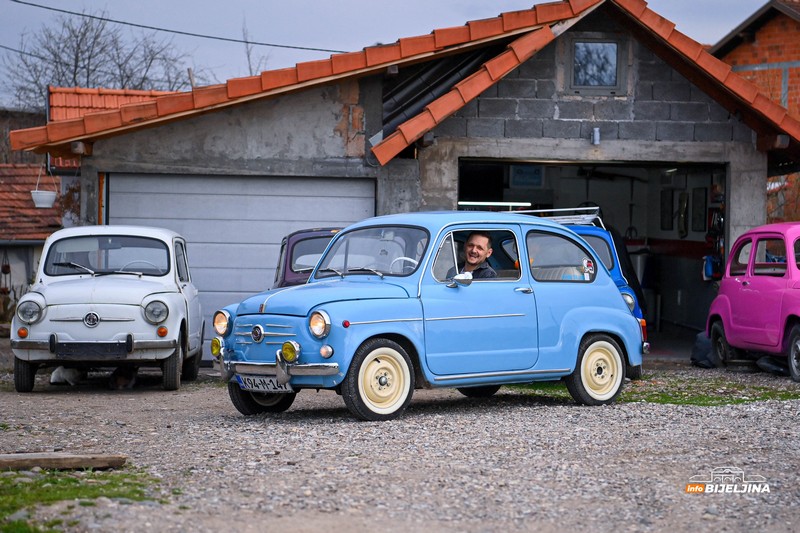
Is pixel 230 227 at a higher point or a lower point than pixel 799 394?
higher

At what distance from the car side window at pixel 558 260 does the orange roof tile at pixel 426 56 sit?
4828mm

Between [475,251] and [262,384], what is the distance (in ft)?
7.13

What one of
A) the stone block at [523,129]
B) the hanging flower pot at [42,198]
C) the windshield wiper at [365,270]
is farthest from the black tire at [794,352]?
the hanging flower pot at [42,198]

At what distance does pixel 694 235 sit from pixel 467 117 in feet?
24.5

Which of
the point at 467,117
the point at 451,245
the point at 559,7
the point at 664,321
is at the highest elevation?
the point at 559,7

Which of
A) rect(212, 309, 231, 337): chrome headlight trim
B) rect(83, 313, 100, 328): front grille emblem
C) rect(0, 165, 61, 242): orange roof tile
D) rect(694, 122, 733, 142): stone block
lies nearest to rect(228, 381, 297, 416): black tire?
rect(212, 309, 231, 337): chrome headlight trim

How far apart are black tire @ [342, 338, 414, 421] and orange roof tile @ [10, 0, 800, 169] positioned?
6262mm

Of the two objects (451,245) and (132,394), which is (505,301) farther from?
(132,394)

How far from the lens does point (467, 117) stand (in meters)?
16.6

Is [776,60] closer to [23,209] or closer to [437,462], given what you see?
[23,209]

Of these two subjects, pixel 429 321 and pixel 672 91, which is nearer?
pixel 429 321

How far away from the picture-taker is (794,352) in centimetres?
1415

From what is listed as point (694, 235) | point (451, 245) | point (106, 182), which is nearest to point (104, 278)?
point (106, 182)

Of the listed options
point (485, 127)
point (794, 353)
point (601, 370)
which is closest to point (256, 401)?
point (601, 370)
